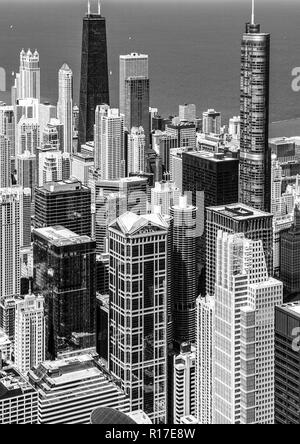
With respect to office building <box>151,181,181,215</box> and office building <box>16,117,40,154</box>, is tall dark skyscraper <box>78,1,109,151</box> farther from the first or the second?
office building <box>151,181,181,215</box>

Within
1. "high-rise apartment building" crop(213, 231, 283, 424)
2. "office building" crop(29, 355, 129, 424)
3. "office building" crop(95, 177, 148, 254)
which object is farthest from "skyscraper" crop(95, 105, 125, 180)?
"high-rise apartment building" crop(213, 231, 283, 424)

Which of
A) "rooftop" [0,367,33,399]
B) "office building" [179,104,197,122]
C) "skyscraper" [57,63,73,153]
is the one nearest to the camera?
"rooftop" [0,367,33,399]

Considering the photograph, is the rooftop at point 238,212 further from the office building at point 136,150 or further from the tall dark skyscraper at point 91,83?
the tall dark skyscraper at point 91,83

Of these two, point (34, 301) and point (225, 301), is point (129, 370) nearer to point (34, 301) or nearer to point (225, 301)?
point (34, 301)

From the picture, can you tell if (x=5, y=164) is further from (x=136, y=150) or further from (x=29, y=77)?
(x=136, y=150)

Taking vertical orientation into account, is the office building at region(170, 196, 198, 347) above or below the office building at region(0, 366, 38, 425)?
above
